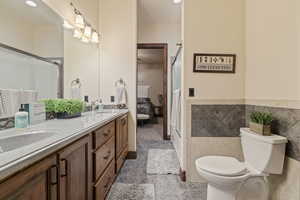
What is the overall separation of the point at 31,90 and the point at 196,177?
78.2 inches

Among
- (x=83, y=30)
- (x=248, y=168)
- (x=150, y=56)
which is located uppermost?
(x=150, y=56)

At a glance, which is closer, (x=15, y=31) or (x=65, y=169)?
(x=65, y=169)

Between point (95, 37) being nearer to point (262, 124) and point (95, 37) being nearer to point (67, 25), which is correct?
point (67, 25)

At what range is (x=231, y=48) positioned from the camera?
2.17 metres

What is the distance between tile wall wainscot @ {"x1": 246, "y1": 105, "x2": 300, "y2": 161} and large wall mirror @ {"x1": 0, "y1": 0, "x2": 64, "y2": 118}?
2.11 meters

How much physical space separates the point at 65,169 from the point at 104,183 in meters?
0.85

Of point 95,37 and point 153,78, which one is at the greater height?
point 95,37

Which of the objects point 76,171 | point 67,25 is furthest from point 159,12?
point 76,171

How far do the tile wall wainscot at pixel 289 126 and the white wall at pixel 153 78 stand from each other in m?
6.13

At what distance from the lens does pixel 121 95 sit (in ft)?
9.96

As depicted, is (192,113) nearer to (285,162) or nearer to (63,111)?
(285,162)

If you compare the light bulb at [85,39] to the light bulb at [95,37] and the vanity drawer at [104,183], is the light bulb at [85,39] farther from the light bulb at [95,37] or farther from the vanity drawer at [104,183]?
the vanity drawer at [104,183]

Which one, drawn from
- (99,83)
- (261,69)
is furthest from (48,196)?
(99,83)

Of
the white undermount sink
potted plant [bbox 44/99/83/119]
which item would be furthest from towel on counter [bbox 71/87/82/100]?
the white undermount sink
